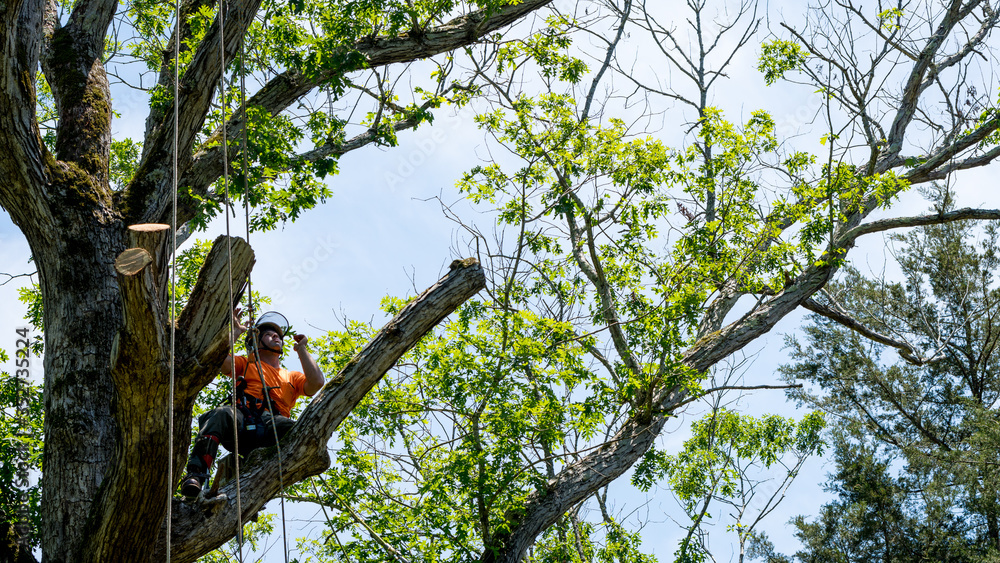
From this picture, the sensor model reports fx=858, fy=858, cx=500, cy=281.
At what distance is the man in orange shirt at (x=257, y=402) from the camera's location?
4535 millimetres

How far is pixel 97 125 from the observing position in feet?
18.1

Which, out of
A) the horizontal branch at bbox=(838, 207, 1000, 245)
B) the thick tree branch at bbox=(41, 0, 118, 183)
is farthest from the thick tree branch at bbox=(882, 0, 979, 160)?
the thick tree branch at bbox=(41, 0, 118, 183)

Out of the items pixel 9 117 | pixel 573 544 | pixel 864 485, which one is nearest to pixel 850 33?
pixel 573 544

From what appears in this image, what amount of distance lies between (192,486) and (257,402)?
0.65m

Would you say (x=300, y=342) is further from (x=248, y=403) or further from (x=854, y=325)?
(x=854, y=325)

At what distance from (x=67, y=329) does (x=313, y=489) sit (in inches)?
135

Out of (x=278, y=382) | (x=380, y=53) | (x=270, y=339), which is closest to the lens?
(x=278, y=382)

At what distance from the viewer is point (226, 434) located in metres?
4.68

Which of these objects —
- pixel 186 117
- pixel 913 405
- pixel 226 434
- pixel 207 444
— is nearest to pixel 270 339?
pixel 226 434

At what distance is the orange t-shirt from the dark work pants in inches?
7.0

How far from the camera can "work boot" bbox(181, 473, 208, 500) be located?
14.6 ft

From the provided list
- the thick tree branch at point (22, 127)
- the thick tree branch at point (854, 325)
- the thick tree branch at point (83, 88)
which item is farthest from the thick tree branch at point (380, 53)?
the thick tree branch at point (854, 325)

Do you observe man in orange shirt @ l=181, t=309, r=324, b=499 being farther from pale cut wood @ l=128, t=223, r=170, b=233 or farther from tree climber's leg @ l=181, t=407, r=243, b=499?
pale cut wood @ l=128, t=223, r=170, b=233

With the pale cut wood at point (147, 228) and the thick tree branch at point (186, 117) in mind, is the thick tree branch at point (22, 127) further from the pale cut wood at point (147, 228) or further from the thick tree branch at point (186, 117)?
the pale cut wood at point (147, 228)
